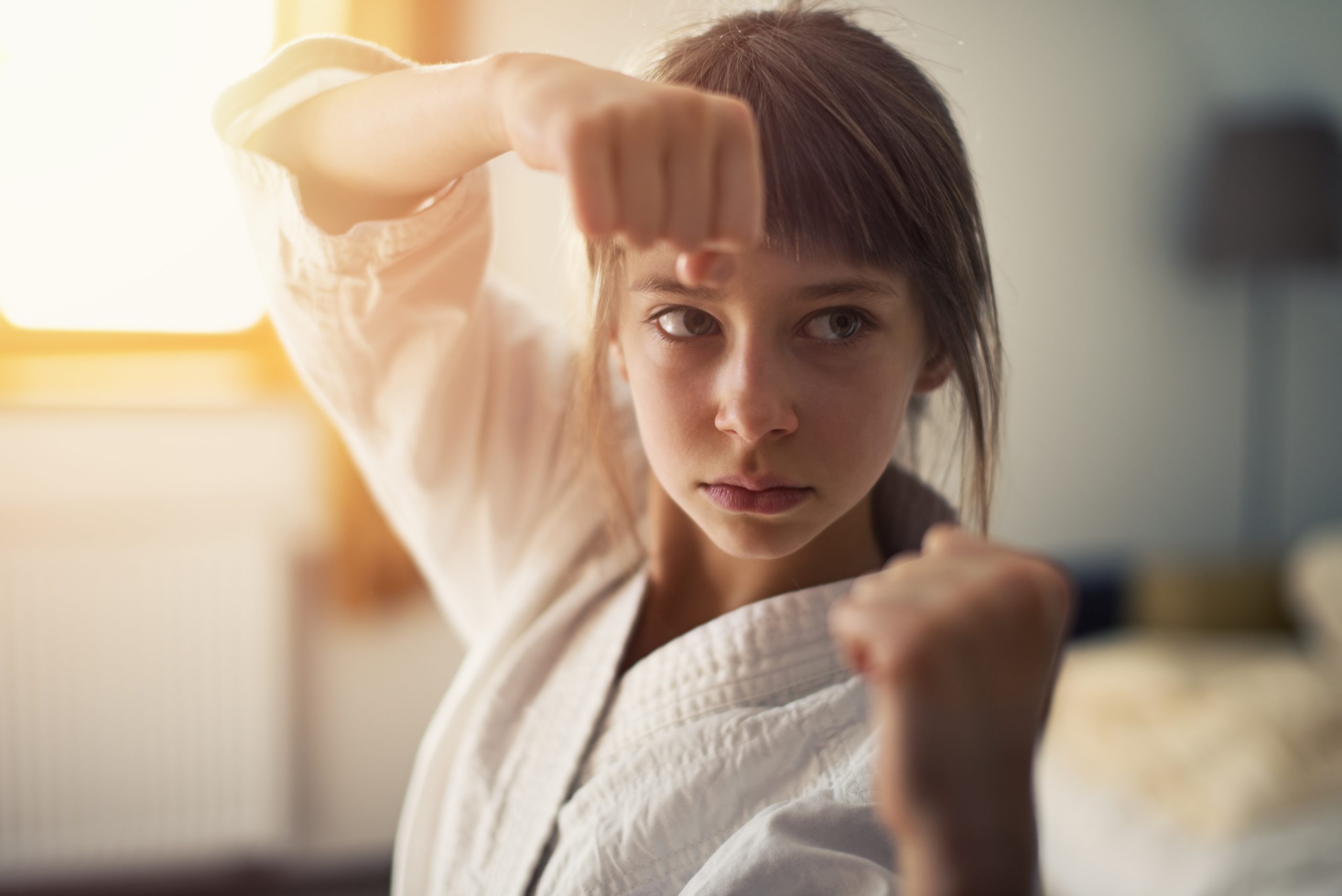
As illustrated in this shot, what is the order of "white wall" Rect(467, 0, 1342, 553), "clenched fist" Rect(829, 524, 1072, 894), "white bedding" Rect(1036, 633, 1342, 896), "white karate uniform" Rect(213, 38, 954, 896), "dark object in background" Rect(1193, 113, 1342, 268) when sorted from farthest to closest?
"dark object in background" Rect(1193, 113, 1342, 268) → "white wall" Rect(467, 0, 1342, 553) → "white bedding" Rect(1036, 633, 1342, 896) → "white karate uniform" Rect(213, 38, 954, 896) → "clenched fist" Rect(829, 524, 1072, 894)

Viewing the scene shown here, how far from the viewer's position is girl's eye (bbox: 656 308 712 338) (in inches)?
17.4

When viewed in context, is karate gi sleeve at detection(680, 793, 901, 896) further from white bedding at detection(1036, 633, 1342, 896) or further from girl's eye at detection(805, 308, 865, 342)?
white bedding at detection(1036, 633, 1342, 896)

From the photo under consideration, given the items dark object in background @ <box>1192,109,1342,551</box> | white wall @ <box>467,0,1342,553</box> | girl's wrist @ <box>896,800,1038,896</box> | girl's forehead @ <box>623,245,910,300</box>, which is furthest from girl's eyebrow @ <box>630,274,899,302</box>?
dark object in background @ <box>1192,109,1342,551</box>

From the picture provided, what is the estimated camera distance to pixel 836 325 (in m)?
0.44

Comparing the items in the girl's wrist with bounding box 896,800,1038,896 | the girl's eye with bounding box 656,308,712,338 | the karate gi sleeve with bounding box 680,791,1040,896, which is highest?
the girl's eye with bounding box 656,308,712,338

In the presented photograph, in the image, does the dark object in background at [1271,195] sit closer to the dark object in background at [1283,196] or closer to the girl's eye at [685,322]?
the dark object in background at [1283,196]

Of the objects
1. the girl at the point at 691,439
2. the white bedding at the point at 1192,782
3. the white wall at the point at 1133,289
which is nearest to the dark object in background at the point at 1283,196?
the white wall at the point at 1133,289

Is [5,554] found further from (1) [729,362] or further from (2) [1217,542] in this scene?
(2) [1217,542]

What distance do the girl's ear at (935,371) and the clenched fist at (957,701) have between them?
24cm

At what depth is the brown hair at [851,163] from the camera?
1.38ft

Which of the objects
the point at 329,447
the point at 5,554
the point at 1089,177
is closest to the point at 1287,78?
the point at 1089,177

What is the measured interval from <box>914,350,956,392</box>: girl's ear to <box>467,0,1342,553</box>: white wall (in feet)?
4.06

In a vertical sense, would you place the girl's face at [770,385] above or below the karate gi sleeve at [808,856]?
above

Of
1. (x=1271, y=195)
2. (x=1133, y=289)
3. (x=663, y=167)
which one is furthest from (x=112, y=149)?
(x=1271, y=195)
